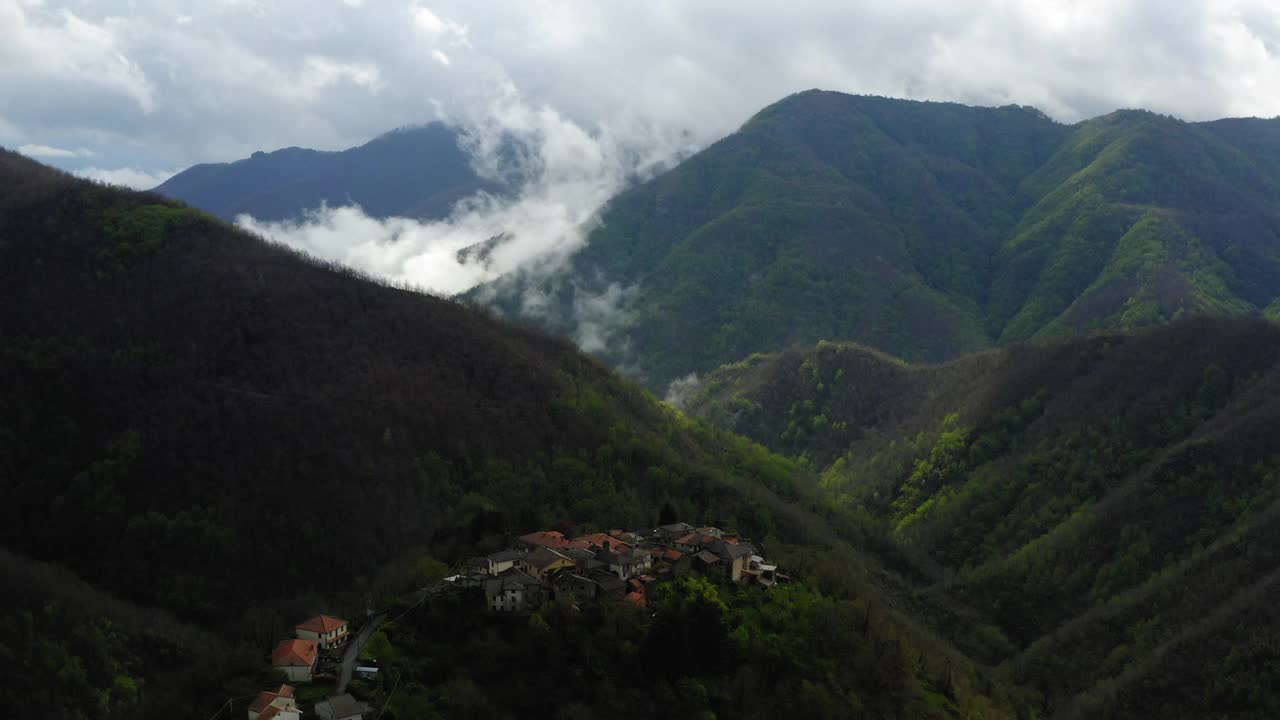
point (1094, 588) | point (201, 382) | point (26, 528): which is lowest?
point (26, 528)

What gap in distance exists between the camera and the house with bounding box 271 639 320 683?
66562mm

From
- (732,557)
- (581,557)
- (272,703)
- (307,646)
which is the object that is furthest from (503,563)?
(272,703)

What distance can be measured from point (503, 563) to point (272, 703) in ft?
68.1

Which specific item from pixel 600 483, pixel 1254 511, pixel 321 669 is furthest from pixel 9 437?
pixel 1254 511

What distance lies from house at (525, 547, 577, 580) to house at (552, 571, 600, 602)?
1.97 metres

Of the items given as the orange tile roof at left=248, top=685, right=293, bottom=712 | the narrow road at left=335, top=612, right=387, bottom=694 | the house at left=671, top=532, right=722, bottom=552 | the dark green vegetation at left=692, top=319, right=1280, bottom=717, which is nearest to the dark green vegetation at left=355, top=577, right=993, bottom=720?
the narrow road at left=335, top=612, right=387, bottom=694

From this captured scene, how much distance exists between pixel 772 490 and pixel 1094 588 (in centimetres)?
5521

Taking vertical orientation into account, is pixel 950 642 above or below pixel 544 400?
below

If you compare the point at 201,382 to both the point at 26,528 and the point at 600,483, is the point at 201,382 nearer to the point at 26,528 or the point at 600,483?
the point at 26,528

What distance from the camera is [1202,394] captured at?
172875 millimetres

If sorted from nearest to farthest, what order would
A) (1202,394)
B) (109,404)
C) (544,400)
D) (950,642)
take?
(950,642), (109,404), (544,400), (1202,394)

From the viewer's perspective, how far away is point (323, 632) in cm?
7100

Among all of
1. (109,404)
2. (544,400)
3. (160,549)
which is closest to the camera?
(160,549)

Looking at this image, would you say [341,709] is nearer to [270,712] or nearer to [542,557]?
[270,712]
